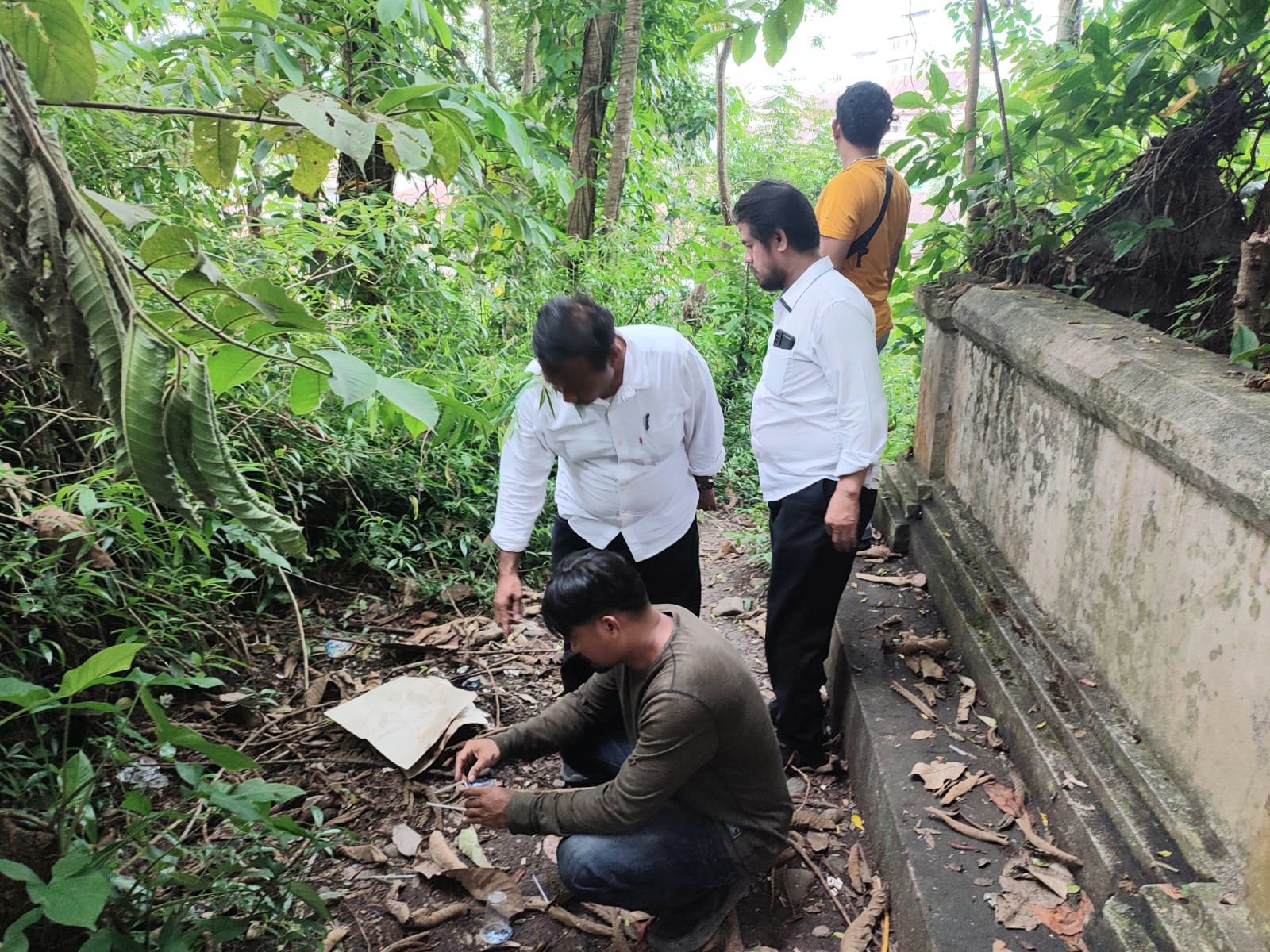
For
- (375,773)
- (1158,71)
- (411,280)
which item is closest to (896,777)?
(375,773)

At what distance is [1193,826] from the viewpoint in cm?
175

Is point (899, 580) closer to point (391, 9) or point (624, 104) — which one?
point (391, 9)

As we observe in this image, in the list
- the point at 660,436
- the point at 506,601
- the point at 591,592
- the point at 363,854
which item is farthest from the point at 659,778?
the point at 363,854

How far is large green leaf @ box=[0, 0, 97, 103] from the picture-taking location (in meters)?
0.99

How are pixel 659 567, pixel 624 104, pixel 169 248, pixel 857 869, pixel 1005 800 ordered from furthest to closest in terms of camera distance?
pixel 624 104 → pixel 659 567 → pixel 857 869 → pixel 1005 800 → pixel 169 248

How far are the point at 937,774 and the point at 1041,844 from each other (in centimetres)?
38

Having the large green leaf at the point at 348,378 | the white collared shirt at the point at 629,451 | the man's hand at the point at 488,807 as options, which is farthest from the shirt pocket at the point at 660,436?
the large green leaf at the point at 348,378

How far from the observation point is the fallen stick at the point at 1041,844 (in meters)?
2.03

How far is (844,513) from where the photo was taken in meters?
2.64

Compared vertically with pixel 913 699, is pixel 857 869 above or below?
below

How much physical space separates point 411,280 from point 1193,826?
438 centimetres

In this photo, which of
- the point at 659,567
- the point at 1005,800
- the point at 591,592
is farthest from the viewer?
the point at 659,567

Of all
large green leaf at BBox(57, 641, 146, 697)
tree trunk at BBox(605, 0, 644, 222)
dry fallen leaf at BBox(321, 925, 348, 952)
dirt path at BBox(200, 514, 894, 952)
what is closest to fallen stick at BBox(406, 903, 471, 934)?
dirt path at BBox(200, 514, 894, 952)

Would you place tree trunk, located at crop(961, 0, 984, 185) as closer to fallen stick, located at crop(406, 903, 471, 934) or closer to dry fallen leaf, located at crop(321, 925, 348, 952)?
fallen stick, located at crop(406, 903, 471, 934)
